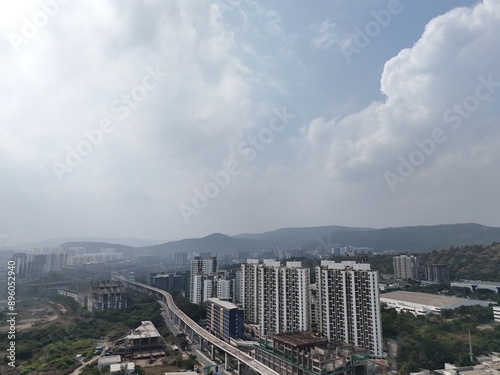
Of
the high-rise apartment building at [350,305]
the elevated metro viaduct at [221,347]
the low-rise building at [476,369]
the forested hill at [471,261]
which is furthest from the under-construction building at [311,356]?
the forested hill at [471,261]

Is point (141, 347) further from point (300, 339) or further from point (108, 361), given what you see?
point (300, 339)

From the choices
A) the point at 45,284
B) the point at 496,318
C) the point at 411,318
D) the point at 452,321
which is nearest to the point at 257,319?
the point at 411,318

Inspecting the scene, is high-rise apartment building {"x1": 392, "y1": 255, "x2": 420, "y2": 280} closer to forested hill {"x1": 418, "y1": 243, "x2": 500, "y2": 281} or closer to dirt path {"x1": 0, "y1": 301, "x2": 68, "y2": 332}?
forested hill {"x1": 418, "y1": 243, "x2": 500, "y2": 281}

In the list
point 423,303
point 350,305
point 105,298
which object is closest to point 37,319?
point 105,298

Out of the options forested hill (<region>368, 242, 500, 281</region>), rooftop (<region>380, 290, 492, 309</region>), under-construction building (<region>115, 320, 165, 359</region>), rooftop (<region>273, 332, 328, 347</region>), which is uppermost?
forested hill (<region>368, 242, 500, 281</region>)

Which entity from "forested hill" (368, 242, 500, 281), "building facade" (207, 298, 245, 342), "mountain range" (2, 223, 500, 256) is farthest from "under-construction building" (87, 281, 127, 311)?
"mountain range" (2, 223, 500, 256)

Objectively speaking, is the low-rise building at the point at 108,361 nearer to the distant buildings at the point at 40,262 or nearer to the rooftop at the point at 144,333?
the rooftop at the point at 144,333
